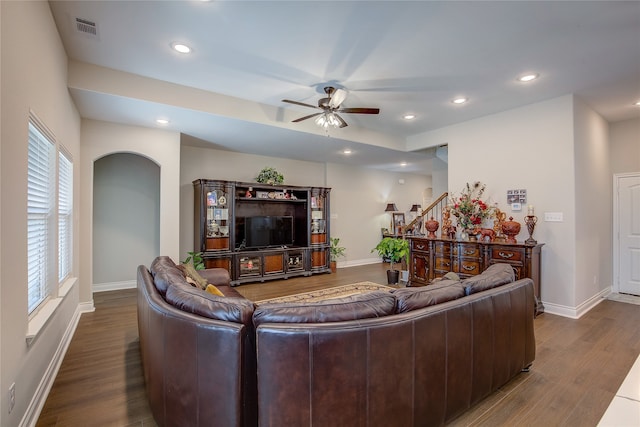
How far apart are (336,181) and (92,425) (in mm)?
6635

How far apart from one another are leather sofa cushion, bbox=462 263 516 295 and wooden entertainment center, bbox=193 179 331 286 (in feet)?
14.8

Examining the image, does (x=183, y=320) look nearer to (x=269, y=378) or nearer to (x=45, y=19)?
(x=269, y=378)

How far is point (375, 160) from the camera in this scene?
7477mm

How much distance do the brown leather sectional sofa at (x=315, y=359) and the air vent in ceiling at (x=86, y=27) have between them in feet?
7.97

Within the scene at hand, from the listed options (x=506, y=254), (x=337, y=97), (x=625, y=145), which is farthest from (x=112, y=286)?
(x=625, y=145)

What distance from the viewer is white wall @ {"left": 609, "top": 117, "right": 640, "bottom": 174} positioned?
16.2 feet

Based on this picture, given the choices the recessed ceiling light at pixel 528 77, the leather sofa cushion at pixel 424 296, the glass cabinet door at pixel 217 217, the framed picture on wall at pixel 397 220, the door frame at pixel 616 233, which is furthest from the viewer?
the framed picture on wall at pixel 397 220

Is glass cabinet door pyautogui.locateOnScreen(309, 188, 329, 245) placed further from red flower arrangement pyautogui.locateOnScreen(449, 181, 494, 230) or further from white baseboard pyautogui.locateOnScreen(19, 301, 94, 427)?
white baseboard pyautogui.locateOnScreen(19, 301, 94, 427)

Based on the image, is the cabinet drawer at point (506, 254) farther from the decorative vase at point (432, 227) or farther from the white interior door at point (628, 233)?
the white interior door at point (628, 233)

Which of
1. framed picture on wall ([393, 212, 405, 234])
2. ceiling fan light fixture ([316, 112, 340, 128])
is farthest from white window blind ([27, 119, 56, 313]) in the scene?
framed picture on wall ([393, 212, 405, 234])

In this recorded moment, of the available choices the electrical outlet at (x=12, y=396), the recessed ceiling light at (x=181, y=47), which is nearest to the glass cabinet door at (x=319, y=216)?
the recessed ceiling light at (x=181, y=47)

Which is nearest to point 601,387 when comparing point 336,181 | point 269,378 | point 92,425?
point 269,378

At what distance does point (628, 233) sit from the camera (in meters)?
5.05

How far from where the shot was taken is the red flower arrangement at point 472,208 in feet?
15.6
